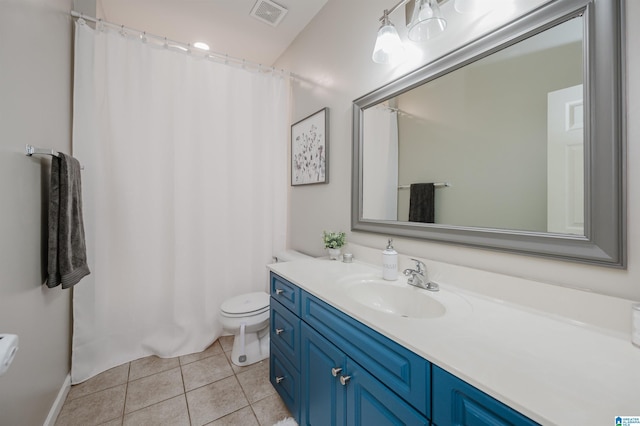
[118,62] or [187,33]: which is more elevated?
[187,33]

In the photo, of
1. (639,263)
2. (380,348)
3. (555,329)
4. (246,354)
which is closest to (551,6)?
(639,263)

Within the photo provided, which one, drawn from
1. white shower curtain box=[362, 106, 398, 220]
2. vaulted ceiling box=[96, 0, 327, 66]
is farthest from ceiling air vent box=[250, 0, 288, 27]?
white shower curtain box=[362, 106, 398, 220]

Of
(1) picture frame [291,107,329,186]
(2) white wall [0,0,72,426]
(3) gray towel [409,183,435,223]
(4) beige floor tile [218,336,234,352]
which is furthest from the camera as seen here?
(4) beige floor tile [218,336,234,352]

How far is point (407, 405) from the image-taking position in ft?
2.39

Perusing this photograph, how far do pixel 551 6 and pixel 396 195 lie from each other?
88 cm

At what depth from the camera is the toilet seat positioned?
177cm

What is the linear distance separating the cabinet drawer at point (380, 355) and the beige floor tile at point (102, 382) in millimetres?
1550

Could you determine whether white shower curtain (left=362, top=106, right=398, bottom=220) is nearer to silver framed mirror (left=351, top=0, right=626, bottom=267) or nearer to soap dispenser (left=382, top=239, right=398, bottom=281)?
silver framed mirror (left=351, top=0, right=626, bottom=267)

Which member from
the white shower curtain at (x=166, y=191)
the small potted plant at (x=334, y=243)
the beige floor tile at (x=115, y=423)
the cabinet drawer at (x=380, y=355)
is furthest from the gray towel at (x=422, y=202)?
the beige floor tile at (x=115, y=423)

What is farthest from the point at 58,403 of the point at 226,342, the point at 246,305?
the point at 246,305

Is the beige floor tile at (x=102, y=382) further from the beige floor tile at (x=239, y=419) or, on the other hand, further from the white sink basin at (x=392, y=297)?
the white sink basin at (x=392, y=297)

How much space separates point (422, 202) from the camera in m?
1.28

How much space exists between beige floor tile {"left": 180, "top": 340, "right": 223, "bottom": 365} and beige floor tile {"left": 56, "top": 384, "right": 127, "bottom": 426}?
1.23 ft

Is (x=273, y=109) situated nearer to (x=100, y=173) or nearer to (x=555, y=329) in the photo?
(x=100, y=173)
